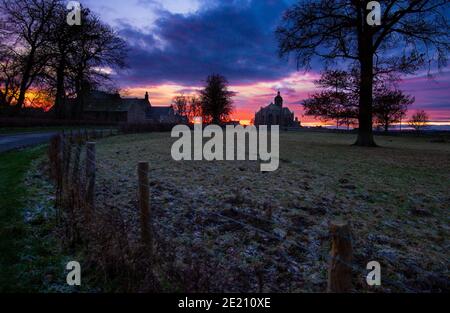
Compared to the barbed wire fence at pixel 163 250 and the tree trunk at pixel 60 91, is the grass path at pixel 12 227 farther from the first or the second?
the tree trunk at pixel 60 91

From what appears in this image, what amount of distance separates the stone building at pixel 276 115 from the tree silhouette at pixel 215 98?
4940 cm

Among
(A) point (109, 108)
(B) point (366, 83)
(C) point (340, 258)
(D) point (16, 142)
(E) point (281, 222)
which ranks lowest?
(E) point (281, 222)

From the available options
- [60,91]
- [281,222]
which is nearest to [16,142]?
[281,222]

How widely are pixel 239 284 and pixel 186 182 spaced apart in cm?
657

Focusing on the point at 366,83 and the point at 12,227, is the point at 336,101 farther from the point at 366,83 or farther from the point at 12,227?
the point at 12,227

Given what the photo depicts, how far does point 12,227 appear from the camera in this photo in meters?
6.38

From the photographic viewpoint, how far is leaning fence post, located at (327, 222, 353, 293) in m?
3.19

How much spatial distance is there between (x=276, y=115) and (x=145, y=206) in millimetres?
125665

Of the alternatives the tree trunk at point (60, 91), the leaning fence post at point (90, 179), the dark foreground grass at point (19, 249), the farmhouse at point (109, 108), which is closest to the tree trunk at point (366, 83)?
the leaning fence post at point (90, 179)

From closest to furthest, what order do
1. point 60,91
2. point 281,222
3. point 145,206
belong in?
point 145,206 → point 281,222 → point 60,91

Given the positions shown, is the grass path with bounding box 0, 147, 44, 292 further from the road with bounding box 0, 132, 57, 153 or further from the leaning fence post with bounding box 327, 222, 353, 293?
the road with bounding box 0, 132, 57, 153

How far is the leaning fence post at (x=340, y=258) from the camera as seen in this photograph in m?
3.19

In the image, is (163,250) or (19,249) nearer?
(19,249)

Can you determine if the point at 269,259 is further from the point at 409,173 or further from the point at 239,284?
the point at 409,173
